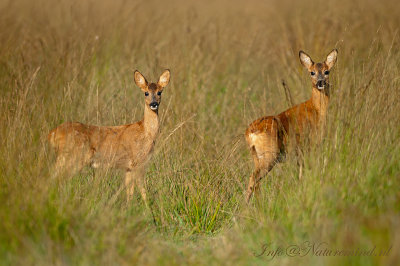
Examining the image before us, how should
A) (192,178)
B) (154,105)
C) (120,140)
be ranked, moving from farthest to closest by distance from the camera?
(120,140) → (154,105) → (192,178)

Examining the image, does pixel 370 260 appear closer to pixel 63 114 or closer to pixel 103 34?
A: pixel 63 114

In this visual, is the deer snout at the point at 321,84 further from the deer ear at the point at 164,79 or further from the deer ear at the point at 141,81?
the deer ear at the point at 141,81

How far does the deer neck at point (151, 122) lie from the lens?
694 centimetres

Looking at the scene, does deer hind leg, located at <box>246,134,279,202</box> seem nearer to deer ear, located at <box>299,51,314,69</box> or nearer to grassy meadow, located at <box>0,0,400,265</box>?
grassy meadow, located at <box>0,0,400,265</box>

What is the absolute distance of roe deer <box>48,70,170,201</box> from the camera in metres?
6.08

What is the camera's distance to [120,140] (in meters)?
6.79

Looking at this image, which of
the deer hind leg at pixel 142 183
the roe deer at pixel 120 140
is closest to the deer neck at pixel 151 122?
the roe deer at pixel 120 140

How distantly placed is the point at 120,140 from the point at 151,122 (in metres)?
0.42

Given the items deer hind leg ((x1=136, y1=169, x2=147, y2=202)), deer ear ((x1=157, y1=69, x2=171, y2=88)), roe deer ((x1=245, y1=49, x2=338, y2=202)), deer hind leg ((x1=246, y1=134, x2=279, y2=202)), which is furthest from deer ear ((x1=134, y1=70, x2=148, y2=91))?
deer hind leg ((x1=246, y1=134, x2=279, y2=202))

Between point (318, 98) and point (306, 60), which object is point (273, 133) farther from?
point (306, 60)

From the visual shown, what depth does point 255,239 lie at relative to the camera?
479cm

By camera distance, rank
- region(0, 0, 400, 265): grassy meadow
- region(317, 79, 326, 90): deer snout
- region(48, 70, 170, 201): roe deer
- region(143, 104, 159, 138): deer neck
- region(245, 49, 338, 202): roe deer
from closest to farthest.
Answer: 1. region(0, 0, 400, 265): grassy meadow
2. region(48, 70, 170, 201): roe deer
3. region(245, 49, 338, 202): roe deer
4. region(317, 79, 326, 90): deer snout
5. region(143, 104, 159, 138): deer neck

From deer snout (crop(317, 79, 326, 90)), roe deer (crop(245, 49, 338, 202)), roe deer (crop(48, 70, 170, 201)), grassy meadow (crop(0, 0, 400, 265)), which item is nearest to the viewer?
grassy meadow (crop(0, 0, 400, 265))

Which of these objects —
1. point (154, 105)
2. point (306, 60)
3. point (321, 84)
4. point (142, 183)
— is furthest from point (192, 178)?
point (306, 60)
